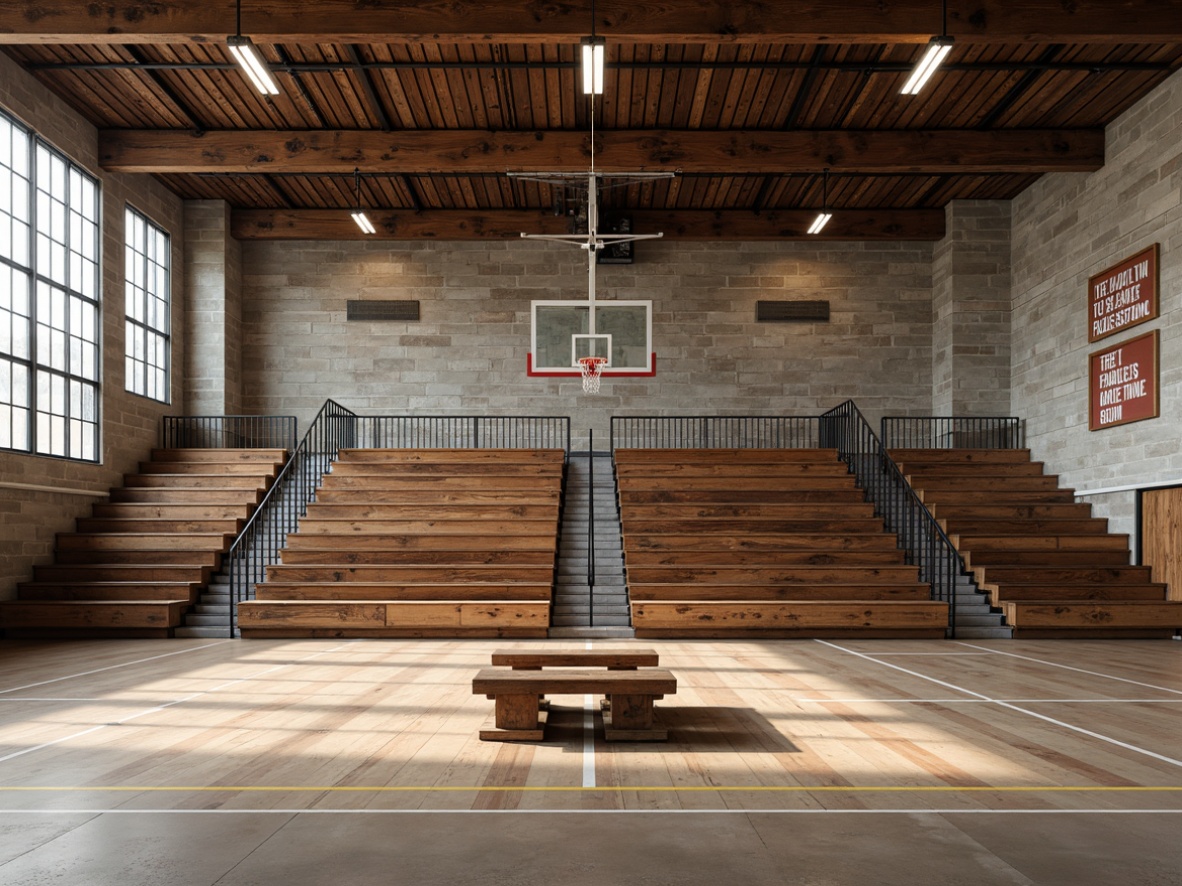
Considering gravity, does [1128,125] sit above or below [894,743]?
above

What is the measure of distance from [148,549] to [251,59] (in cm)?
633

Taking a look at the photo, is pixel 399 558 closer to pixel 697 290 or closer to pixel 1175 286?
pixel 697 290

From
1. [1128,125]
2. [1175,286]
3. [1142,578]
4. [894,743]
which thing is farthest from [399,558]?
[1128,125]

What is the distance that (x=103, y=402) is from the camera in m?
12.6

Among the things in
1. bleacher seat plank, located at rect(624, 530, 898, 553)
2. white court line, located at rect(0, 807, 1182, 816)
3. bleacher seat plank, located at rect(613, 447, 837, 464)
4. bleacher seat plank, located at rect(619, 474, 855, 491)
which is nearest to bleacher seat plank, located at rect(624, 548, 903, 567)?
bleacher seat plank, located at rect(624, 530, 898, 553)

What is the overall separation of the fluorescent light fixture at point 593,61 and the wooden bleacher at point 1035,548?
21.9 ft

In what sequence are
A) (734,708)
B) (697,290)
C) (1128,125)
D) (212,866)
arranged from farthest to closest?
(697,290)
(1128,125)
(734,708)
(212,866)

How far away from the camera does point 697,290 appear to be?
16.2 metres

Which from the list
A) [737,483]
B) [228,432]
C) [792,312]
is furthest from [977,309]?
[228,432]

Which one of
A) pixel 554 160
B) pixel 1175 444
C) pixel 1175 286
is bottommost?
pixel 1175 444

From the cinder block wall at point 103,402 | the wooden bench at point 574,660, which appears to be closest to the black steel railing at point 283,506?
the cinder block wall at point 103,402

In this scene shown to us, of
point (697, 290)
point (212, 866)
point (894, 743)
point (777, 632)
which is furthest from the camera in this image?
point (697, 290)

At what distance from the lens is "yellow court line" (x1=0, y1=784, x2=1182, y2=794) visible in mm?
3908

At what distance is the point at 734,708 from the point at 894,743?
1.24 meters
